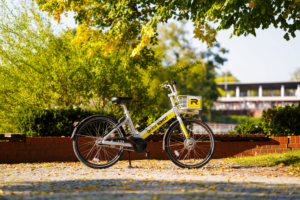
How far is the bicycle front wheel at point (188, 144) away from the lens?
5.48 metres

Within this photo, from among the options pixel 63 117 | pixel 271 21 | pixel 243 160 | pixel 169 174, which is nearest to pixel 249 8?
pixel 271 21

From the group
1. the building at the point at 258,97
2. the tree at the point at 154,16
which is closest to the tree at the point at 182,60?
the building at the point at 258,97

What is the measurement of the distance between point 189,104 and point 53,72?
152 inches

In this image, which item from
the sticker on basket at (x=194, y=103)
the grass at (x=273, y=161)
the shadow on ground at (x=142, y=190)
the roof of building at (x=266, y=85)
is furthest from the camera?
the roof of building at (x=266, y=85)

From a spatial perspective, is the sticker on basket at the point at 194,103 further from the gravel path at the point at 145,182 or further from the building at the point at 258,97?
the building at the point at 258,97

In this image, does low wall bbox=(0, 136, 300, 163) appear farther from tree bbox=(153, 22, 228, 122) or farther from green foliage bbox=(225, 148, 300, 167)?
tree bbox=(153, 22, 228, 122)

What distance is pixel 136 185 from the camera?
4.14m

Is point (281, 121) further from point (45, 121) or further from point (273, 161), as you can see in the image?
point (45, 121)

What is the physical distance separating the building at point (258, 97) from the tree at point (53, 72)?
53623mm

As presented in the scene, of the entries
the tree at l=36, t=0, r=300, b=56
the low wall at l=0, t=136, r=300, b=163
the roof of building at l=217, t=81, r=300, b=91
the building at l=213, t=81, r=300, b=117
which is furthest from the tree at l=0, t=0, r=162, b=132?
the roof of building at l=217, t=81, r=300, b=91

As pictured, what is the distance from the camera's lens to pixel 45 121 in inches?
265

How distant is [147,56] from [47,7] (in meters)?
2.78

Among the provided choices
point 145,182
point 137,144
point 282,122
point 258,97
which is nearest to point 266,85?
point 258,97

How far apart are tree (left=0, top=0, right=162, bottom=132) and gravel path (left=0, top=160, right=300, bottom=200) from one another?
267 centimetres
